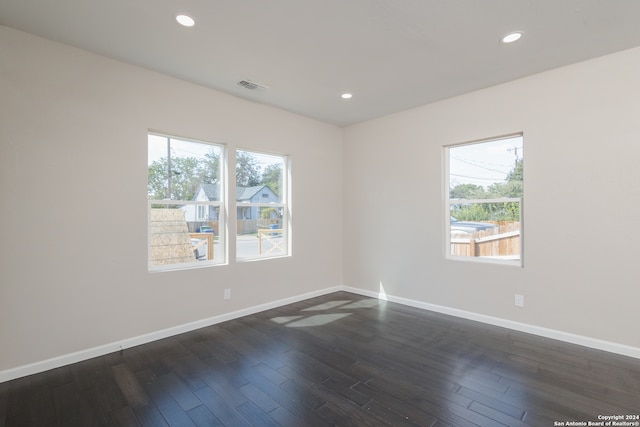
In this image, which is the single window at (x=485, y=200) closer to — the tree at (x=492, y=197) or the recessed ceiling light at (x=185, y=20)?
the tree at (x=492, y=197)

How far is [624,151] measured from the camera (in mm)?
2873

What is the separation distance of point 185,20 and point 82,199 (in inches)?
72.7

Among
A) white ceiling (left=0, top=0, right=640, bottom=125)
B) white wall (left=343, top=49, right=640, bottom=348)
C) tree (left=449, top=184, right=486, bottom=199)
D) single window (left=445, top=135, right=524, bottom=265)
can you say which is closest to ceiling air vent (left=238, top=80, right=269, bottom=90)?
white ceiling (left=0, top=0, right=640, bottom=125)

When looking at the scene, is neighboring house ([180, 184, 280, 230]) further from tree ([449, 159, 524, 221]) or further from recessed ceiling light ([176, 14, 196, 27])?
tree ([449, 159, 524, 221])

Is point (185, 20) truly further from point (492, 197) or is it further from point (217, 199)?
point (492, 197)

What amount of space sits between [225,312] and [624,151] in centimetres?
452

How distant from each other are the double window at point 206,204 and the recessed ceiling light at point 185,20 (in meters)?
1.39

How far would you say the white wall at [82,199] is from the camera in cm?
256

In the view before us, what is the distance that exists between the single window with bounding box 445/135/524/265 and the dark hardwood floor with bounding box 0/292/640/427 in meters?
0.98

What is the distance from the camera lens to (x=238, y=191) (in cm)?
412

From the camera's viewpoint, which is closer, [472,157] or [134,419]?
[134,419]

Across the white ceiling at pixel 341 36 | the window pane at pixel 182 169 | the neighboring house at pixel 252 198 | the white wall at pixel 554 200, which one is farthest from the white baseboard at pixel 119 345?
the white ceiling at pixel 341 36

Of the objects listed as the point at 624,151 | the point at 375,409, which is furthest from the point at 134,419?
the point at 624,151

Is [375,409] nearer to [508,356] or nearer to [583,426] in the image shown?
[583,426]
